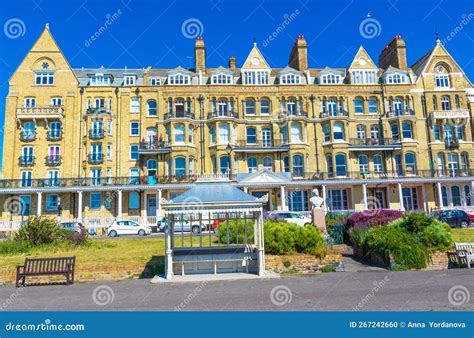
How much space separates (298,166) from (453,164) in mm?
16014

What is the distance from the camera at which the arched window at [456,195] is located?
38.2 metres

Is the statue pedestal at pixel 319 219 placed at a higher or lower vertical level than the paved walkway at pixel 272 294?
higher

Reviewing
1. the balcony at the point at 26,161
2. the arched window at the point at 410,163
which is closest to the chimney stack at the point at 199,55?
the balcony at the point at 26,161

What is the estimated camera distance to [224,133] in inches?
1499

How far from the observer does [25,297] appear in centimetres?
1041

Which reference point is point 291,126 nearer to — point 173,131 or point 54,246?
point 173,131

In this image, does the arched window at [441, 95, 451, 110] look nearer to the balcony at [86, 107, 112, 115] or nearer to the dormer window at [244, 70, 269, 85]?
the dormer window at [244, 70, 269, 85]

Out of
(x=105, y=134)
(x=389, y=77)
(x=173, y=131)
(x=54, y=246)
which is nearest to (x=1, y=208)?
(x=105, y=134)

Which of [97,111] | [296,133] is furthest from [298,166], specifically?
[97,111]

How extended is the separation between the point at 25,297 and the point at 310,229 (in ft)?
33.0

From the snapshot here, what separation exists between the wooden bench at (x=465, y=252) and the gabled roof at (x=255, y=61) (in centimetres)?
2984

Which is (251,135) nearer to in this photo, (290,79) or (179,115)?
(179,115)

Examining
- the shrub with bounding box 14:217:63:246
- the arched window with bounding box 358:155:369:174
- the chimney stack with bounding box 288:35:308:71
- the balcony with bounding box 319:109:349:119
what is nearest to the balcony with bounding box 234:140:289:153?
the balcony with bounding box 319:109:349:119

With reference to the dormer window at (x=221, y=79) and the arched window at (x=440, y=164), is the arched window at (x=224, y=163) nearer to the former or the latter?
the dormer window at (x=221, y=79)
